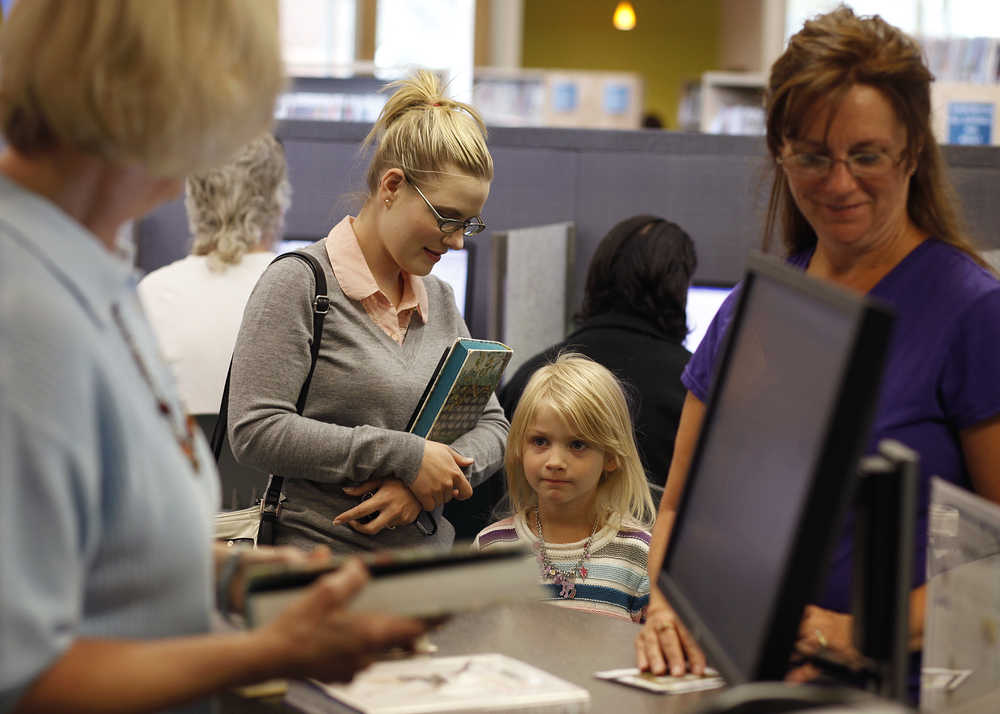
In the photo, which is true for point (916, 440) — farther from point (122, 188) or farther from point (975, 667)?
point (122, 188)

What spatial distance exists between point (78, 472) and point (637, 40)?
11.0m

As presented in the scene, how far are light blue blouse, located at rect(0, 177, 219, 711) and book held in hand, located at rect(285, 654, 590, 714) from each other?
0.69 ft

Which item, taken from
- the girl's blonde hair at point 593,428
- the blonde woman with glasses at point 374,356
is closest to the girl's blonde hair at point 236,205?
the girl's blonde hair at point 593,428

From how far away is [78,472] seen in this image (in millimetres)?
678

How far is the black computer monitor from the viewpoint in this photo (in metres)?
0.70

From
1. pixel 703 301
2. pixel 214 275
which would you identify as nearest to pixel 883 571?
pixel 214 275

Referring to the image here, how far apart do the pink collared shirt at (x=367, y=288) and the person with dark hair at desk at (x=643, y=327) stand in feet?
2.48

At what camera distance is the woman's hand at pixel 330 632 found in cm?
75

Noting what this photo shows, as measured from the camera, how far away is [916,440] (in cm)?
113

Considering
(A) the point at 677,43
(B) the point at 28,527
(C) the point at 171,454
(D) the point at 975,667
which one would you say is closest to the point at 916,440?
(D) the point at 975,667

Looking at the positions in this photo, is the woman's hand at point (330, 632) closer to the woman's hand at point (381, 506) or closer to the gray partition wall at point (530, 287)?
the woman's hand at point (381, 506)

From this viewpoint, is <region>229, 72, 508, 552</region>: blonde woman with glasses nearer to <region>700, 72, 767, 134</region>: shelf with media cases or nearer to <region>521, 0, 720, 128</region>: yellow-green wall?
<region>700, 72, 767, 134</region>: shelf with media cases

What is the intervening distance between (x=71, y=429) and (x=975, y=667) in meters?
0.70

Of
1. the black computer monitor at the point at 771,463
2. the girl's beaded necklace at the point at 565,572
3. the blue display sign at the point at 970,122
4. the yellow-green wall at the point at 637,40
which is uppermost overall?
the yellow-green wall at the point at 637,40
